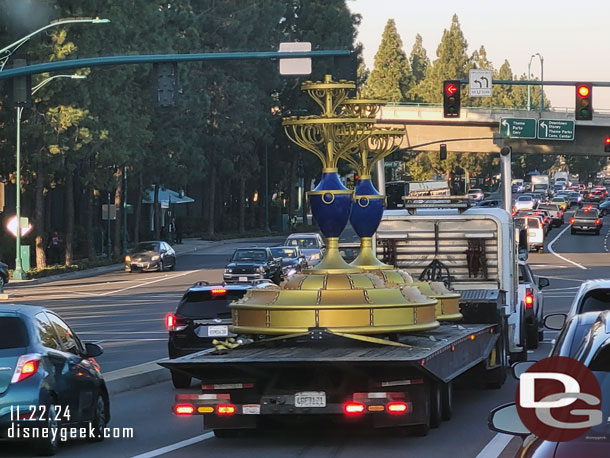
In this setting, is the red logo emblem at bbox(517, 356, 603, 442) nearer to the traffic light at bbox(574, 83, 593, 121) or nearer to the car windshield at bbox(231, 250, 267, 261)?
the traffic light at bbox(574, 83, 593, 121)

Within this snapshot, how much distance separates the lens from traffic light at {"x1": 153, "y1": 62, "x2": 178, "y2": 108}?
30297 mm

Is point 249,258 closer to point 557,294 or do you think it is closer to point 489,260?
point 557,294

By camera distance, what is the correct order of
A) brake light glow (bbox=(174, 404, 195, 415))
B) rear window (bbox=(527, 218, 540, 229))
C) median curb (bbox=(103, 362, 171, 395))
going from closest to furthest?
brake light glow (bbox=(174, 404, 195, 415)), median curb (bbox=(103, 362, 171, 395)), rear window (bbox=(527, 218, 540, 229))

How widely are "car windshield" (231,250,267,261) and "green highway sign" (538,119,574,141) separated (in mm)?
38553

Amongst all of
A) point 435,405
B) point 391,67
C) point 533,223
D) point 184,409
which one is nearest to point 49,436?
point 184,409

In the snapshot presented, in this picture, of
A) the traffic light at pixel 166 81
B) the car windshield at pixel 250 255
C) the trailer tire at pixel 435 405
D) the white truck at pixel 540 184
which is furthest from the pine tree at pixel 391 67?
the trailer tire at pixel 435 405

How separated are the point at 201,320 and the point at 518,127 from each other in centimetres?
6757

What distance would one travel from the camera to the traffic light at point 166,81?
30.3 metres

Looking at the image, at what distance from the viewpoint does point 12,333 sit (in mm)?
12102

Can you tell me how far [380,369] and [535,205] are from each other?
314 ft

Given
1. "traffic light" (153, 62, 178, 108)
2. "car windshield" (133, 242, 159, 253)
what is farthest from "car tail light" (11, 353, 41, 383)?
"car windshield" (133, 242, 159, 253)

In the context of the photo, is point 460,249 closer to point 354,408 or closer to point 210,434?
point 210,434

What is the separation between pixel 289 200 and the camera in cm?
11269

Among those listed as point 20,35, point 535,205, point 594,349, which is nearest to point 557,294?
point 20,35
